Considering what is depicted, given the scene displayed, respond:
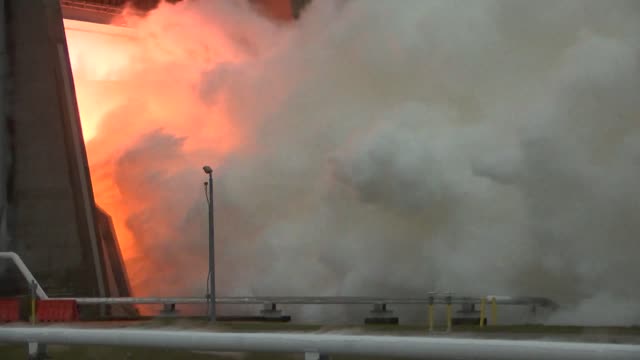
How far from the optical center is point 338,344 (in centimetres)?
496

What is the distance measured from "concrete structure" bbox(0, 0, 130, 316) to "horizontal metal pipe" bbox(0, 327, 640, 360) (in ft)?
73.2

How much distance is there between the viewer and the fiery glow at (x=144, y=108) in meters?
28.5

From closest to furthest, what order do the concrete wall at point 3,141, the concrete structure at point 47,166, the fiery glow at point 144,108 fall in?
1. the concrete structure at point 47,166
2. the concrete wall at point 3,141
3. the fiery glow at point 144,108

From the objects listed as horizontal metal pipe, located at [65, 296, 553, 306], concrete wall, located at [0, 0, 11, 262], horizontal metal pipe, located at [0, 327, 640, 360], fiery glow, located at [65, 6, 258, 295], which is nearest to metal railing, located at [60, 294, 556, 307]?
horizontal metal pipe, located at [65, 296, 553, 306]

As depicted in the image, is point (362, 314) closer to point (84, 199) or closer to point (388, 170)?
point (388, 170)

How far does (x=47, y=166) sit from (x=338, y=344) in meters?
24.6

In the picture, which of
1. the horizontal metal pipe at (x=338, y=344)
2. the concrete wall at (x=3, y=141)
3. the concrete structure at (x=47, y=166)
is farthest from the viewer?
the concrete wall at (x=3, y=141)

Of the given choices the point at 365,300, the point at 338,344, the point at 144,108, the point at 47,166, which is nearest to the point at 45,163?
the point at 47,166

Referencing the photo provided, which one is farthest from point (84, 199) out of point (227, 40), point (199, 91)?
point (227, 40)

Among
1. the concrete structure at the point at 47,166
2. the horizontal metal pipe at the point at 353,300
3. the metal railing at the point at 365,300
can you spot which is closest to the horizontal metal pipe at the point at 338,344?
the metal railing at the point at 365,300

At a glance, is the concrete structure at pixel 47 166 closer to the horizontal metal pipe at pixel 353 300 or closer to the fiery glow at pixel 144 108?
the fiery glow at pixel 144 108

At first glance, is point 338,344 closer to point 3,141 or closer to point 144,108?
point 3,141

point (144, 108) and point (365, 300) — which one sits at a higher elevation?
point (144, 108)

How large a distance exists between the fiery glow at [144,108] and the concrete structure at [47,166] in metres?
1.75
